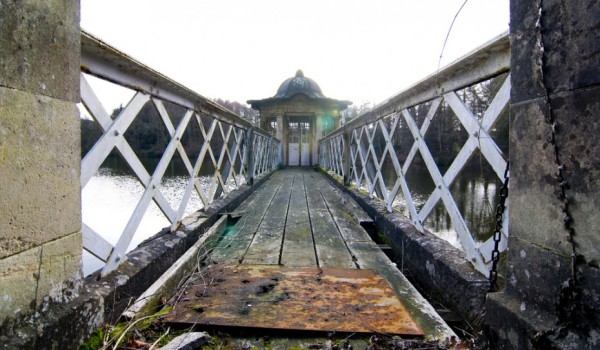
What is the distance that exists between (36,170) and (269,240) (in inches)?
87.3

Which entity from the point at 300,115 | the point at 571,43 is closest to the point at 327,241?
the point at 571,43

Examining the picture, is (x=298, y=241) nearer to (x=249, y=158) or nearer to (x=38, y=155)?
(x=38, y=155)

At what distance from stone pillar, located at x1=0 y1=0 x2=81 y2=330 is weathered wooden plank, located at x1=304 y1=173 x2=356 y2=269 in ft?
5.62

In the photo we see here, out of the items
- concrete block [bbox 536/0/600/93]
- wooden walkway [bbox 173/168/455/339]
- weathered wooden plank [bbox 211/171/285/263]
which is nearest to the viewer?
concrete block [bbox 536/0/600/93]

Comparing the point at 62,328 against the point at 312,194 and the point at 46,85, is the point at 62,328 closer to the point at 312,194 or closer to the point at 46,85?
the point at 46,85

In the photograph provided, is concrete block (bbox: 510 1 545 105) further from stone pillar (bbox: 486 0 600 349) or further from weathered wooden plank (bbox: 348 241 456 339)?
weathered wooden plank (bbox: 348 241 456 339)

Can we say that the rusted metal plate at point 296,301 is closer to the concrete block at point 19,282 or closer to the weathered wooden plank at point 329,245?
the weathered wooden plank at point 329,245

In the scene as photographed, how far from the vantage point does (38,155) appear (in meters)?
1.28

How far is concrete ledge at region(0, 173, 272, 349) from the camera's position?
3.96 feet

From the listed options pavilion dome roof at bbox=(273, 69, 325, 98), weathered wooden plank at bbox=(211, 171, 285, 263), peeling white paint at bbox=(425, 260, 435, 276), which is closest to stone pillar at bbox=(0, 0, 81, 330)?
weathered wooden plank at bbox=(211, 171, 285, 263)

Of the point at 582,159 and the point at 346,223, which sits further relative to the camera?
the point at 346,223

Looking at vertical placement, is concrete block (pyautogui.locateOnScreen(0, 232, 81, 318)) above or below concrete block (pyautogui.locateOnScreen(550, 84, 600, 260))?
below

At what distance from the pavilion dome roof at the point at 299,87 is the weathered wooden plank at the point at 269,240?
15.5 m

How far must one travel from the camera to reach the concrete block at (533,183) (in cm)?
122
